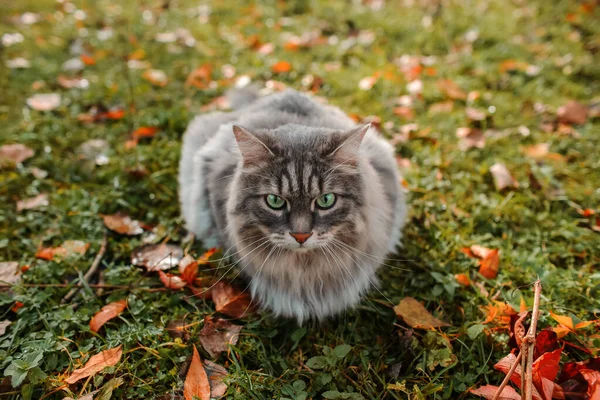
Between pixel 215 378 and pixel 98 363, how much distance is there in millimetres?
549

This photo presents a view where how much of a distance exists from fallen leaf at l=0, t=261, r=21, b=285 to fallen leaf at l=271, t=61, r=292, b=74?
9.65ft

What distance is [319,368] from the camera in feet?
6.64

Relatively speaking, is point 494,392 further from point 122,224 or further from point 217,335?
point 122,224

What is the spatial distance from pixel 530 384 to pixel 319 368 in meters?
0.90

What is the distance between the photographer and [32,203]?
2.85 metres

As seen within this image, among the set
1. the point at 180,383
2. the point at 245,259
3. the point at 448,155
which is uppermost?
the point at 448,155

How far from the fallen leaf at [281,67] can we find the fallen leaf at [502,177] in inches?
89.9

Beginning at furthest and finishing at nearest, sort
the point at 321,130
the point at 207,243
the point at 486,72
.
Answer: the point at 486,72
the point at 207,243
the point at 321,130

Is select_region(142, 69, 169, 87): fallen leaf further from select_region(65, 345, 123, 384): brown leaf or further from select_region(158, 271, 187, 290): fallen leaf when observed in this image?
select_region(65, 345, 123, 384): brown leaf

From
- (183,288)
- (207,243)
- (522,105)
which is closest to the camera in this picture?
(183,288)

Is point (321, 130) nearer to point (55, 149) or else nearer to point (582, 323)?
point (582, 323)

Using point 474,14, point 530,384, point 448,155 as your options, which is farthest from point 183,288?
point 474,14

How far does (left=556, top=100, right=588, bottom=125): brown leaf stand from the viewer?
139 inches

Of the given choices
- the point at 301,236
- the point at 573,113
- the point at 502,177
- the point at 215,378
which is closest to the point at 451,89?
the point at 573,113
